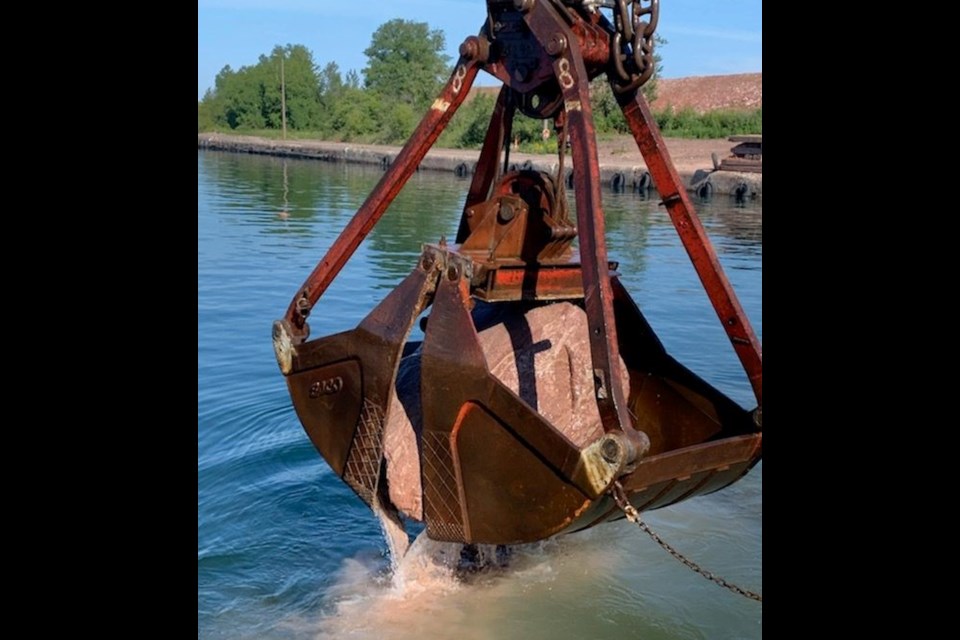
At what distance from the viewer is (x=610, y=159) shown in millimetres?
34188

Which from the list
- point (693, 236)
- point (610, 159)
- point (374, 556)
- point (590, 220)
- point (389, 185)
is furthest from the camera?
point (610, 159)

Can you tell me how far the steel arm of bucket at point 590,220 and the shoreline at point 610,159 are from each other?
52.1 feet

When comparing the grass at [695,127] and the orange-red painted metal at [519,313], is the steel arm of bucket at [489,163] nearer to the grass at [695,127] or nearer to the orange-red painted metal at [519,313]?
the orange-red painted metal at [519,313]

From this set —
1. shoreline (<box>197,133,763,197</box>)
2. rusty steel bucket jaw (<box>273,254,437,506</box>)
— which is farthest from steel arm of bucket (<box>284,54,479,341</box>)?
shoreline (<box>197,133,763,197</box>)

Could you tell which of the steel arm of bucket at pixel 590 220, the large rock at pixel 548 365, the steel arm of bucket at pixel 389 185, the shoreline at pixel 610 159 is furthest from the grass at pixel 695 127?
the steel arm of bucket at pixel 590 220

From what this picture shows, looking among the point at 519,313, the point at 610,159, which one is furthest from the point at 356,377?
the point at 610,159

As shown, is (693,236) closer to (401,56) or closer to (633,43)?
(633,43)

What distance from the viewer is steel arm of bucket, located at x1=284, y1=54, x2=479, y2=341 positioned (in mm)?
4004

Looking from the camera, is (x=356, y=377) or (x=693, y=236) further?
(x=356, y=377)

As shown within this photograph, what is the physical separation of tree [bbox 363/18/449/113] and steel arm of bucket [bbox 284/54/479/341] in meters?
64.5

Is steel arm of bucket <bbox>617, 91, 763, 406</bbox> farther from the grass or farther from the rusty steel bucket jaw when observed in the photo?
the grass

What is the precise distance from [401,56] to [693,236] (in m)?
68.8
